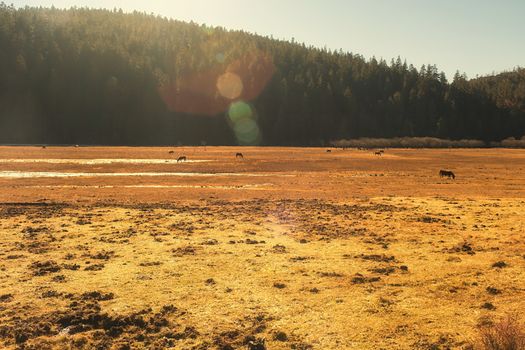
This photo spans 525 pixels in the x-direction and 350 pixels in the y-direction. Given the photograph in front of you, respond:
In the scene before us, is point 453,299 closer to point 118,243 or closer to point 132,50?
point 118,243

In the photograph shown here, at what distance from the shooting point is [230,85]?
6265 inches

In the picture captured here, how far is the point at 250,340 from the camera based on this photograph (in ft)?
30.9

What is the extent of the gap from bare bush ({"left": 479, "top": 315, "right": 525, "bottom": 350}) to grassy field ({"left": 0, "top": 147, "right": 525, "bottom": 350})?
0.33 metres

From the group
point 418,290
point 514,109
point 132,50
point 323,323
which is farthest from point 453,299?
point 514,109

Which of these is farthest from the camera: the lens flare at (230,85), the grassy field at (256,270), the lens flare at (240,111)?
the lens flare at (230,85)

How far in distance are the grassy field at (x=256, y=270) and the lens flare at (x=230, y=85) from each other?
127138mm

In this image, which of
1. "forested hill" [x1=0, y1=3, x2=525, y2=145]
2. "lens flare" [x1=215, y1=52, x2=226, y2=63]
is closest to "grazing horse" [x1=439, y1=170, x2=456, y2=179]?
"forested hill" [x1=0, y1=3, x2=525, y2=145]

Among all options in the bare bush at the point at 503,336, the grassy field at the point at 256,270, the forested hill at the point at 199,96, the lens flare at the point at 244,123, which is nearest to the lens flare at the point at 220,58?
the forested hill at the point at 199,96

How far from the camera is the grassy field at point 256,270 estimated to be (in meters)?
9.80

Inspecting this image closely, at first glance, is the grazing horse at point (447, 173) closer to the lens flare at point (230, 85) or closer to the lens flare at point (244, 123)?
the lens flare at point (244, 123)

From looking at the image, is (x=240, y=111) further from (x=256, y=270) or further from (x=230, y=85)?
(x=256, y=270)

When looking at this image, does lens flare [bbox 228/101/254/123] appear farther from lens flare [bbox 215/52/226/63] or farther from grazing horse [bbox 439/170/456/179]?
grazing horse [bbox 439/170/456/179]

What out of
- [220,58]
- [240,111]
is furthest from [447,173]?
[220,58]

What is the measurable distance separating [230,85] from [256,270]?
491ft
